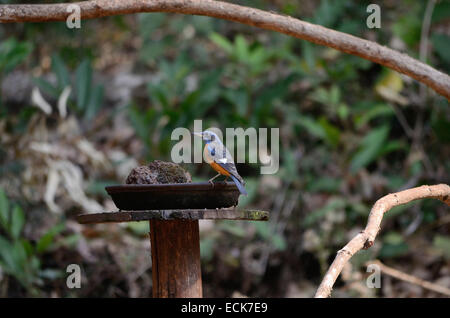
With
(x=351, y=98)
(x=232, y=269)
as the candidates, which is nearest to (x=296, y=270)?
(x=232, y=269)

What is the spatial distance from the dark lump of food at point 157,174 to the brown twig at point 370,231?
2.57 ft

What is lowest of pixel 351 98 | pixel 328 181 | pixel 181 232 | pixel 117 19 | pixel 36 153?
pixel 181 232

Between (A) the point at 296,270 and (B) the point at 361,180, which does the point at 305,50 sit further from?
(A) the point at 296,270

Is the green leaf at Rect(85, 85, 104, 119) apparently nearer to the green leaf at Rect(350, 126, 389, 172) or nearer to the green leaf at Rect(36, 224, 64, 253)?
the green leaf at Rect(36, 224, 64, 253)

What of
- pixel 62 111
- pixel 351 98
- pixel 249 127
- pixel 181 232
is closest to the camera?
pixel 181 232

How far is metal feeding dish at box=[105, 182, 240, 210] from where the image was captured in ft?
7.74

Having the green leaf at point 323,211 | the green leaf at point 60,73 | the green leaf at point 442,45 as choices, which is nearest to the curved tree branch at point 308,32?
the green leaf at point 323,211

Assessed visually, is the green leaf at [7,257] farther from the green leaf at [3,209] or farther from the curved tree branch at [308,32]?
the curved tree branch at [308,32]

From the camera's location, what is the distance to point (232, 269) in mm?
5727

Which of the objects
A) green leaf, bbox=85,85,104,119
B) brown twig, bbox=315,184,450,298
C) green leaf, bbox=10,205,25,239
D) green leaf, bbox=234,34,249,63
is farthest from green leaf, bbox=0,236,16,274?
green leaf, bbox=234,34,249,63

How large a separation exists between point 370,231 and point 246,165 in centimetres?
413

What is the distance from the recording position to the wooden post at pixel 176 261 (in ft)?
8.19

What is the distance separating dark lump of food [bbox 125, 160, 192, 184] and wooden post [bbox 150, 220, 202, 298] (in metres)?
0.19
